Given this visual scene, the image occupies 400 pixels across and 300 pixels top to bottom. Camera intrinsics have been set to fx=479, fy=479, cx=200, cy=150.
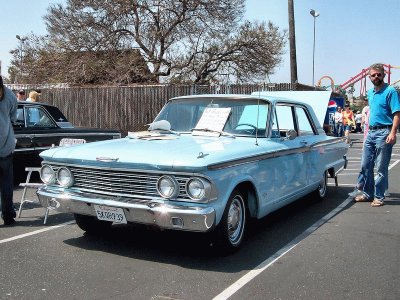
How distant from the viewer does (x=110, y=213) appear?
4.34 metres

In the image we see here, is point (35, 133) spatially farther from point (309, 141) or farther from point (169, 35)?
point (169, 35)

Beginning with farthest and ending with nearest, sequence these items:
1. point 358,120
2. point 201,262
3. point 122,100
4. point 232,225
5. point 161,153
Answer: point 358,120 → point 122,100 → point 232,225 → point 201,262 → point 161,153

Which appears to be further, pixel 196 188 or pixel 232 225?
pixel 232 225

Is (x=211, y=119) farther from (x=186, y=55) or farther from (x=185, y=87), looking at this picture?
(x=186, y=55)

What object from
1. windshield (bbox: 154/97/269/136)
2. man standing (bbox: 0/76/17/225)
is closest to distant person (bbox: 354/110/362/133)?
windshield (bbox: 154/97/269/136)

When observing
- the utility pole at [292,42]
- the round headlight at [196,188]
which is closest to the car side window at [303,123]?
the round headlight at [196,188]

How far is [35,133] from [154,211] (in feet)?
17.0

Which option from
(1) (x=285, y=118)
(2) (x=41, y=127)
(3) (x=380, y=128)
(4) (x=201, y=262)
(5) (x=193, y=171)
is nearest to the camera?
(5) (x=193, y=171)

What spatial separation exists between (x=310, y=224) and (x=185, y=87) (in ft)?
42.8

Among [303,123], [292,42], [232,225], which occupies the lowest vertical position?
[232,225]

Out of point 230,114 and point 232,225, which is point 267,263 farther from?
point 230,114

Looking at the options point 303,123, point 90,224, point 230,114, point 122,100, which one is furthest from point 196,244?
point 122,100

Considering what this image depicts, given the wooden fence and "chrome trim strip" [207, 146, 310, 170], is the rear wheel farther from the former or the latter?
the wooden fence

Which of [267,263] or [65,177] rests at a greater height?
[65,177]
